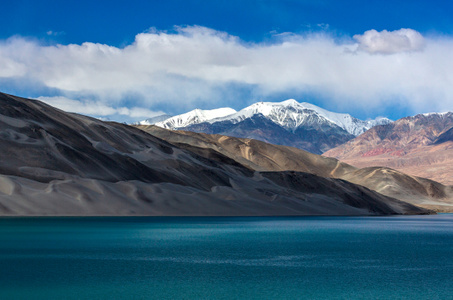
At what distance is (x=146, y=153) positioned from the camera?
16325 centimetres

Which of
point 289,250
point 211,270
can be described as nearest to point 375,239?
point 289,250

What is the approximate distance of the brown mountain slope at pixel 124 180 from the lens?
4274 inches

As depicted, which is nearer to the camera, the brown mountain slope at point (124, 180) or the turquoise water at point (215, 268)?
the turquoise water at point (215, 268)

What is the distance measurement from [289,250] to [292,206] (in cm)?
10212

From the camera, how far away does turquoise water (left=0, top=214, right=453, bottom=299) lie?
3020 centimetres

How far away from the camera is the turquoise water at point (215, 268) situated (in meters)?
30.2

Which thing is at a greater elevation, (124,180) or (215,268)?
(124,180)

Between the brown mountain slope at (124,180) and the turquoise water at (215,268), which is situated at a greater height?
the brown mountain slope at (124,180)

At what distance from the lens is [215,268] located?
3856 centimetres

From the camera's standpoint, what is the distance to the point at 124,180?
132 m

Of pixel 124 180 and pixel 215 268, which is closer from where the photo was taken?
pixel 215 268

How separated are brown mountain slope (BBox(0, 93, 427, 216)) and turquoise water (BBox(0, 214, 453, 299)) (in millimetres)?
47263

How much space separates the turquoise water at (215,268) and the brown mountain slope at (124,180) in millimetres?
47263

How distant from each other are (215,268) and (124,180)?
313 feet
